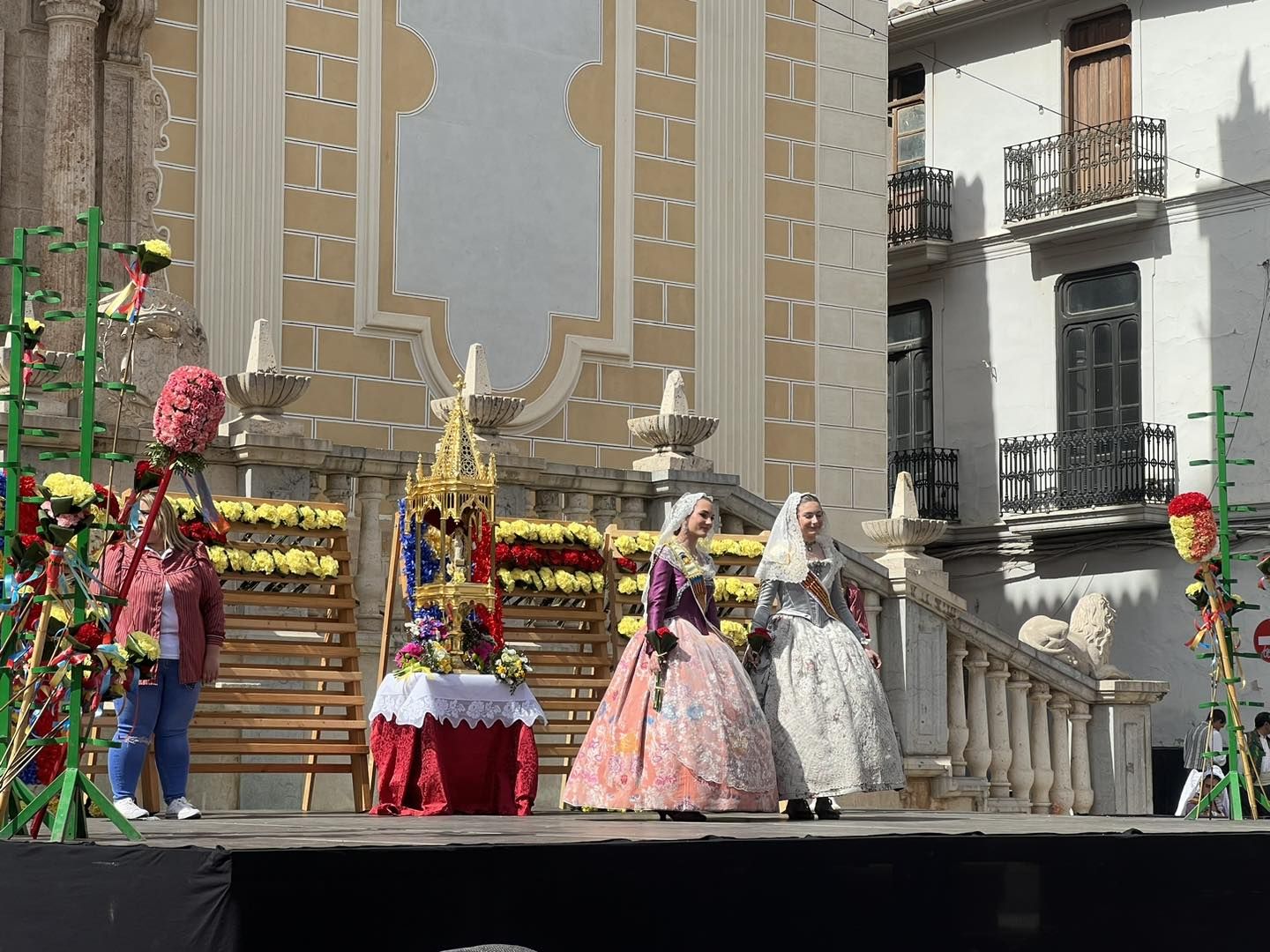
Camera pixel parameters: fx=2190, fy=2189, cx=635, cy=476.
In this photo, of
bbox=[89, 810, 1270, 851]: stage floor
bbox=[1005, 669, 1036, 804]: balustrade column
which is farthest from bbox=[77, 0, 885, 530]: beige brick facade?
bbox=[89, 810, 1270, 851]: stage floor

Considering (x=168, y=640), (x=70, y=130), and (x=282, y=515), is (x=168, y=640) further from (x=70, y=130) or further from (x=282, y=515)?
(x=70, y=130)

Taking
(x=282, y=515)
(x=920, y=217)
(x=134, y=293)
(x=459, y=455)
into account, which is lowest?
(x=282, y=515)

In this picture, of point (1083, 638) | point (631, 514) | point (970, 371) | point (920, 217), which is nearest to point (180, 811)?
point (631, 514)

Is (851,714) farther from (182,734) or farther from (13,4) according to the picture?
(13,4)

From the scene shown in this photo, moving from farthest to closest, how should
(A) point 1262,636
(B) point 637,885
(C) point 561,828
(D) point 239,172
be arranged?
(A) point 1262,636 → (D) point 239,172 → (C) point 561,828 → (B) point 637,885

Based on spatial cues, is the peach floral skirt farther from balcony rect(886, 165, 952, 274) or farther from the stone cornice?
balcony rect(886, 165, 952, 274)

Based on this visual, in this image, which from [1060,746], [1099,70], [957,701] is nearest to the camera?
[957,701]

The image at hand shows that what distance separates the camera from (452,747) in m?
10.5

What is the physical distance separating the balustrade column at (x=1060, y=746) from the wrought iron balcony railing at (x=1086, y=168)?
10600mm

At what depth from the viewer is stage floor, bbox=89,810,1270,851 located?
22.5ft

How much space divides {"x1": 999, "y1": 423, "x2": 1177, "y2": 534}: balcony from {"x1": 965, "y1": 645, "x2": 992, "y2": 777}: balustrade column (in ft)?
31.7

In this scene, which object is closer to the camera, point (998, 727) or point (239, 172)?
point (998, 727)

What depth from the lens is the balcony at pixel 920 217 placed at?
997 inches

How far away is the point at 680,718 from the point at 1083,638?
22.7 ft
